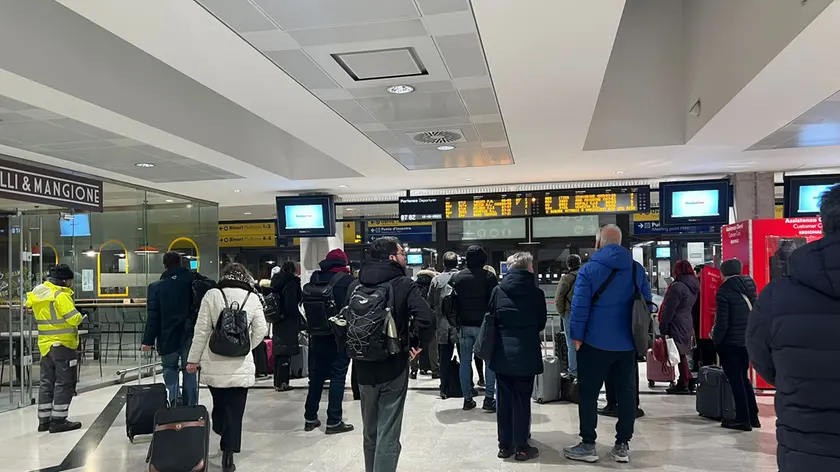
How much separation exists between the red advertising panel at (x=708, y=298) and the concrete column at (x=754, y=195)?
216 cm

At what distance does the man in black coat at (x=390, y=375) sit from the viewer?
11.6 feet

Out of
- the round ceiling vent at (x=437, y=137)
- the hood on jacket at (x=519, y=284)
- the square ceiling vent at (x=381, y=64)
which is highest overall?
the square ceiling vent at (x=381, y=64)

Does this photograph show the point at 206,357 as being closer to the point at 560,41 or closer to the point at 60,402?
the point at 60,402

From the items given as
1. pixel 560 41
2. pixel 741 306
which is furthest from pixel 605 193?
pixel 560 41

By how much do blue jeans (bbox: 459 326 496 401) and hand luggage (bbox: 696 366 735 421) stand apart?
1.91 meters

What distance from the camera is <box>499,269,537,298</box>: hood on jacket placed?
170 inches

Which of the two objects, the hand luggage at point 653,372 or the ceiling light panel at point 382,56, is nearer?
the ceiling light panel at point 382,56

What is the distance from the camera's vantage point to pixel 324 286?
207 inches

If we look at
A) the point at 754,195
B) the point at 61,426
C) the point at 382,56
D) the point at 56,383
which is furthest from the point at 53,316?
the point at 754,195

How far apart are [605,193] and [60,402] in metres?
6.93

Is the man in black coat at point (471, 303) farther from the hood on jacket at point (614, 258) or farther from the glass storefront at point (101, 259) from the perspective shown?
the glass storefront at point (101, 259)

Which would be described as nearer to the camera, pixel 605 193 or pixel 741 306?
pixel 741 306

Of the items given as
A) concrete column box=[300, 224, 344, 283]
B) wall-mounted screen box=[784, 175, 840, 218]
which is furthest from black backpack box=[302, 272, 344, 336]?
wall-mounted screen box=[784, 175, 840, 218]

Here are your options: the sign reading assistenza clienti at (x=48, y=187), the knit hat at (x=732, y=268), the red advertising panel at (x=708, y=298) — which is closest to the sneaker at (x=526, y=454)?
the knit hat at (x=732, y=268)
